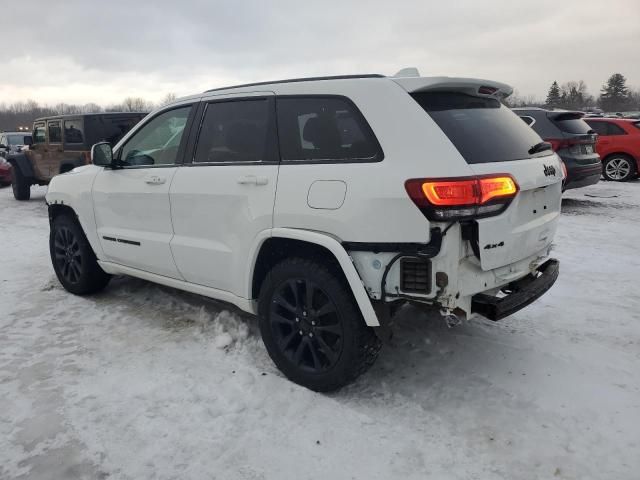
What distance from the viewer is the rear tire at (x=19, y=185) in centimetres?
1251

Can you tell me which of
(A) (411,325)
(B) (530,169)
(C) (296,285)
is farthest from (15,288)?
(B) (530,169)

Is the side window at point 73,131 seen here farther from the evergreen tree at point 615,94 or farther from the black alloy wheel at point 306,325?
the evergreen tree at point 615,94

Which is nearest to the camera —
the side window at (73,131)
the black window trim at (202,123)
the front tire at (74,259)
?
the black window trim at (202,123)

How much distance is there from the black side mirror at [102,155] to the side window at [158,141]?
12cm

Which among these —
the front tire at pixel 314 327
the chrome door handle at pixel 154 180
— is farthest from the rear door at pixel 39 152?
the front tire at pixel 314 327

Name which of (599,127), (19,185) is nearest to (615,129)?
(599,127)

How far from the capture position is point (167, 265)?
396 centimetres

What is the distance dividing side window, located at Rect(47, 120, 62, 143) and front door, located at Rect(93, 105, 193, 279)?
7.35 m

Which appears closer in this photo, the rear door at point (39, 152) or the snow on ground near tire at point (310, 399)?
the snow on ground near tire at point (310, 399)

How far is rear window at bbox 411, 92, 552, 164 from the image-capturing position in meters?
2.73

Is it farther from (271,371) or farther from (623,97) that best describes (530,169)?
(623,97)

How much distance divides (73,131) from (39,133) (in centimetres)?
194

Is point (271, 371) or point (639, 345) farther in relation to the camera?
point (639, 345)

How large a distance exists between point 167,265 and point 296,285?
1.38m
